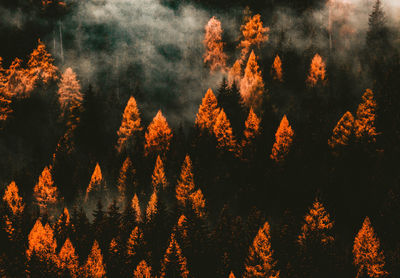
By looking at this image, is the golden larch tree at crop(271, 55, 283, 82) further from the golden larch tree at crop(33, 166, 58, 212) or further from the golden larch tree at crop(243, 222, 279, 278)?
the golden larch tree at crop(33, 166, 58, 212)

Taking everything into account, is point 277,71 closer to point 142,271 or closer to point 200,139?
point 200,139

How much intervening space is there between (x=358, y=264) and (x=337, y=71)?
3187cm

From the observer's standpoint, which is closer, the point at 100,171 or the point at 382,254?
the point at 382,254

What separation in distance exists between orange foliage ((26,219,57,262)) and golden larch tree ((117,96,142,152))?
50.6 feet

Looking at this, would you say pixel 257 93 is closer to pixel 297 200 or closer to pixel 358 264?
pixel 297 200

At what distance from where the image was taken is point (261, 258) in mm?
42250

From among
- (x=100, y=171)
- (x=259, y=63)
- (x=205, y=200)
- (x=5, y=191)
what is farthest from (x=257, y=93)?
(x=5, y=191)

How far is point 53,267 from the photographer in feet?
162

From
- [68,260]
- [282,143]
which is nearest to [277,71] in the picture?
[282,143]

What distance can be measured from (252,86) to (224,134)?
11.0 meters

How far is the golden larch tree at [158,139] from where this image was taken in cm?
5453

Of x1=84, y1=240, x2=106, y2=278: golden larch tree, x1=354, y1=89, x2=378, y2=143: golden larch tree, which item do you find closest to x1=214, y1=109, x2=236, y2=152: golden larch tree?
x1=354, y1=89, x2=378, y2=143: golden larch tree

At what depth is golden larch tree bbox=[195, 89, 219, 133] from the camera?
2099 inches

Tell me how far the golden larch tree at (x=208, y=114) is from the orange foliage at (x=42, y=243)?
2423 cm
